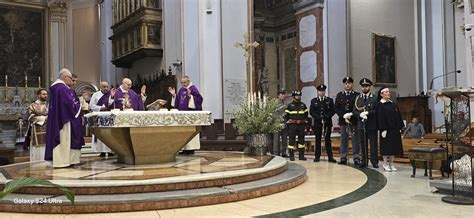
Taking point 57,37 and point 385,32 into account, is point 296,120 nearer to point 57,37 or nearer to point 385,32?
point 385,32

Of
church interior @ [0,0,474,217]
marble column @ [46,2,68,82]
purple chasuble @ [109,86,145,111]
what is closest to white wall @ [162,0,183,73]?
church interior @ [0,0,474,217]

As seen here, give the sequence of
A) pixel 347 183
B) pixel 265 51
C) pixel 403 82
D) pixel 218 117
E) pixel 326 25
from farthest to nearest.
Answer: pixel 265 51 < pixel 403 82 < pixel 326 25 < pixel 218 117 < pixel 347 183

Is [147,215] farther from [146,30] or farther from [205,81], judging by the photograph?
[146,30]

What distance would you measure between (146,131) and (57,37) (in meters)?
15.2

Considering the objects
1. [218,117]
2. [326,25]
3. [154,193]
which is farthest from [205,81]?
[154,193]

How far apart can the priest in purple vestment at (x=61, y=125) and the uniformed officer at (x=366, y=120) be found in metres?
4.72

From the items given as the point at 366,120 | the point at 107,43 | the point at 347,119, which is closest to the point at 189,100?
the point at 347,119

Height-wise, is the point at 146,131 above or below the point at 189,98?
below

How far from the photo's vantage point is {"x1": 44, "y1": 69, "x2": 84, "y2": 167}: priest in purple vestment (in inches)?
252

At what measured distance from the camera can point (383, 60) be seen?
1584cm

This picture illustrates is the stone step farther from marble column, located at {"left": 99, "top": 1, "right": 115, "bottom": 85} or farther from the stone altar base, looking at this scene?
marble column, located at {"left": 99, "top": 1, "right": 115, "bottom": 85}

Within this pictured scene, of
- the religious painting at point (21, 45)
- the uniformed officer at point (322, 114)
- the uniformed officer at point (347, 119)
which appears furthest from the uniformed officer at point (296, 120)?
the religious painting at point (21, 45)

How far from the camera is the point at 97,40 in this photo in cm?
2047

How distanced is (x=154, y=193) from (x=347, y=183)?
106 inches
